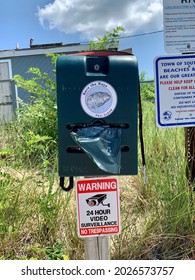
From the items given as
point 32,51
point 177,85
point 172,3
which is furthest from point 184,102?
point 32,51

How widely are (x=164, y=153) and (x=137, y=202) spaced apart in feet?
2.62

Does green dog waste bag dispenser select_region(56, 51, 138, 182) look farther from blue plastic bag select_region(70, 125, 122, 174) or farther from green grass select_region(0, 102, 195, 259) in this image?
green grass select_region(0, 102, 195, 259)

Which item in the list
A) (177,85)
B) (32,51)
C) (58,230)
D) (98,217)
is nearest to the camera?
(98,217)

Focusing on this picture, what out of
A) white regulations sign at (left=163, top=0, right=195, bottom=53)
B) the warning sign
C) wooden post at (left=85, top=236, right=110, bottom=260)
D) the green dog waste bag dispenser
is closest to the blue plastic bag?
the green dog waste bag dispenser

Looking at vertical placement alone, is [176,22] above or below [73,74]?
above

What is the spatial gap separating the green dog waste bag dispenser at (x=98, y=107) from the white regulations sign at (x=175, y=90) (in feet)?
2.56

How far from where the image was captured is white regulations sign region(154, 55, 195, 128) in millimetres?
2016

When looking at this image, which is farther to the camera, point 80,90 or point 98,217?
point 98,217

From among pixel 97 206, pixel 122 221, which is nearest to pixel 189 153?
pixel 122 221

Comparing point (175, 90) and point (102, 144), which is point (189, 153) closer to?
point (175, 90)

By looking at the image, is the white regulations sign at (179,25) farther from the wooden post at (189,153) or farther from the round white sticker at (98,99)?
the round white sticker at (98,99)

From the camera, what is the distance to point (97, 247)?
4.90 feet

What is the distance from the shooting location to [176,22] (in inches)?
82.4

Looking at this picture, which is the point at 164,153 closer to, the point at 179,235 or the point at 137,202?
the point at 137,202
